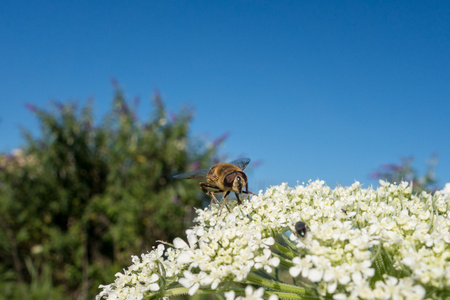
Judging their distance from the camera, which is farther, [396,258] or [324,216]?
[324,216]

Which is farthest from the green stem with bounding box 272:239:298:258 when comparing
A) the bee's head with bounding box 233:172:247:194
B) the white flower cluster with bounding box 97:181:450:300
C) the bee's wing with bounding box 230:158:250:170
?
the bee's wing with bounding box 230:158:250:170

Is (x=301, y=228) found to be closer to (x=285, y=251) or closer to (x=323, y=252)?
(x=323, y=252)

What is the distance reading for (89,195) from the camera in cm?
571

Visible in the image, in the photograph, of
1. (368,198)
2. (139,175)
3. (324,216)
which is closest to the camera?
(324,216)

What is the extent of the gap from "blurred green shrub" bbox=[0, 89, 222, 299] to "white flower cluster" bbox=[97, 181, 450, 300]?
3.64 metres

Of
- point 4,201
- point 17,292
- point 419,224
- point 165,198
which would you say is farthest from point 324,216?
point 4,201

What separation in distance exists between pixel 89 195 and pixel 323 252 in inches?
204

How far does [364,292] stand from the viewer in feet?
3.04

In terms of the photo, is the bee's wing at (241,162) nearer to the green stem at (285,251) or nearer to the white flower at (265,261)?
the green stem at (285,251)

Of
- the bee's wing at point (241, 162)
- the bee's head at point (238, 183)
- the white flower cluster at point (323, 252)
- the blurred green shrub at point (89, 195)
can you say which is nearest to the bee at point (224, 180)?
the bee's head at point (238, 183)

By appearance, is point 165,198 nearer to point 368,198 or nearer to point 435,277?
point 368,198

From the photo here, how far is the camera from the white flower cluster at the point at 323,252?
0.99 m

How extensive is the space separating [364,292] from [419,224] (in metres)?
0.36

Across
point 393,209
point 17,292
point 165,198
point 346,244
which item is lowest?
point 346,244
